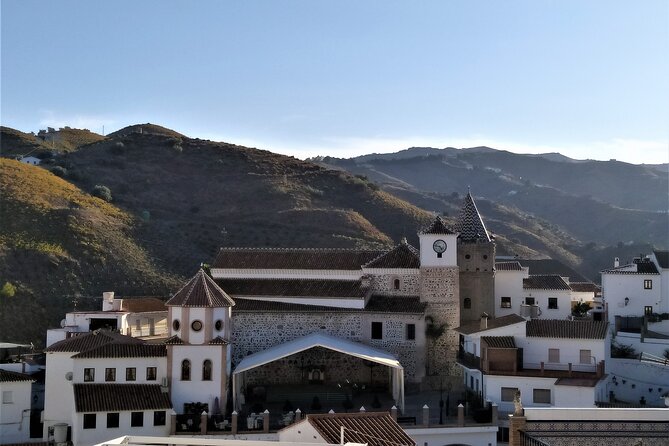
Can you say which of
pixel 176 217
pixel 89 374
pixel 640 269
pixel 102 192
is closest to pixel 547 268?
pixel 640 269

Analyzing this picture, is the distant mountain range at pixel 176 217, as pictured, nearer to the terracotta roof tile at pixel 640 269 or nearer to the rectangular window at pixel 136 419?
the rectangular window at pixel 136 419

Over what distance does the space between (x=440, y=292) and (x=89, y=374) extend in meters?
15.3

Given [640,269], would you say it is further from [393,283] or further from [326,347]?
[326,347]

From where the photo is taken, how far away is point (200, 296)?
103ft

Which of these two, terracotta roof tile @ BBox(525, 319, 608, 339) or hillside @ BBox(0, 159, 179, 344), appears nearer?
terracotta roof tile @ BBox(525, 319, 608, 339)

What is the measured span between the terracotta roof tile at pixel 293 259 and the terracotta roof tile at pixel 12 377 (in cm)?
992

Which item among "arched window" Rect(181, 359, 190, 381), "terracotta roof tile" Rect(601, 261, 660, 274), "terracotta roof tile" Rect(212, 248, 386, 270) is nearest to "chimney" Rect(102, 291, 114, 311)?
"terracotta roof tile" Rect(212, 248, 386, 270)

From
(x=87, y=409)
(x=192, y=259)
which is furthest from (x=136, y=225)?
(x=87, y=409)

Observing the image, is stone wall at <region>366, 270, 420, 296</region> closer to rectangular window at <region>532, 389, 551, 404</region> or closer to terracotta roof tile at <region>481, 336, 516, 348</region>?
terracotta roof tile at <region>481, 336, 516, 348</region>

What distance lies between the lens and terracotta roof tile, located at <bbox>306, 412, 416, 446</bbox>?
21.4 m

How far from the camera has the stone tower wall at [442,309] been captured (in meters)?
35.2

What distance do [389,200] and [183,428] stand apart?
5189 centimetres

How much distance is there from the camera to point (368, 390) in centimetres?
3388

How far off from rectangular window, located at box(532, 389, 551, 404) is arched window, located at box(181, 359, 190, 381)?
13.1 m
